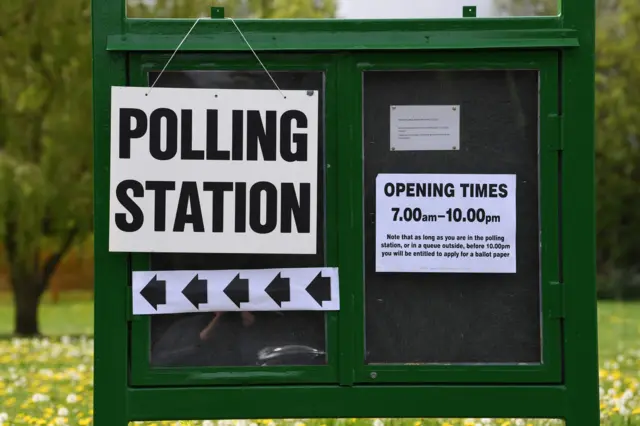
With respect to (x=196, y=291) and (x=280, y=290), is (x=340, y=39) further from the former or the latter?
(x=196, y=291)

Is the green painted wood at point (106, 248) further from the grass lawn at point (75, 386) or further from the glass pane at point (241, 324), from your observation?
the grass lawn at point (75, 386)

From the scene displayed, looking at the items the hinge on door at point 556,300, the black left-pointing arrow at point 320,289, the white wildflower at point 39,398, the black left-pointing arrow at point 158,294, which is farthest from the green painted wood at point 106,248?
the white wildflower at point 39,398

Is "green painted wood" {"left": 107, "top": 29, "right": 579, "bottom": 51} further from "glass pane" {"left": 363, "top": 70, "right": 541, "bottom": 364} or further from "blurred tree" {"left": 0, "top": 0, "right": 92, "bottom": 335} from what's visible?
"blurred tree" {"left": 0, "top": 0, "right": 92, "bottom": 335}

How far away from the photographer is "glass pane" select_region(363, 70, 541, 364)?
4379 mm

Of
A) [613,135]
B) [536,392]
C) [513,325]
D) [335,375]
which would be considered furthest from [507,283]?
[613,135]

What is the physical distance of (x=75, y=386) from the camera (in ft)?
27.1

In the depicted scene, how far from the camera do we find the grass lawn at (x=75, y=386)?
6418 mm

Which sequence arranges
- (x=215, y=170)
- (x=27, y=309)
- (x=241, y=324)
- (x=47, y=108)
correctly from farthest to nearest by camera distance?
(x=27, y=309) < (x=47, y=108) < (x=241, y=324) < (x=215, y=170)

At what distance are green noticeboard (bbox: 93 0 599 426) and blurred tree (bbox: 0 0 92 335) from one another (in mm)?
9316

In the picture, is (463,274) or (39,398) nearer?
(463,274)

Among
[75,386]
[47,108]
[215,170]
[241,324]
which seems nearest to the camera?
[215,170]

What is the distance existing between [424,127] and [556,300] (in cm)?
96

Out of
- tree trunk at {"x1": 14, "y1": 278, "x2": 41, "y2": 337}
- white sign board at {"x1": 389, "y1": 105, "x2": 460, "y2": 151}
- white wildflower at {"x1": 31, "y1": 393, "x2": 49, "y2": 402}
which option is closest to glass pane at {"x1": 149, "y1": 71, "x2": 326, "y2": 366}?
white sign board at {"x1": 389, "y1": 105, "x2": 460, "y2": 151}

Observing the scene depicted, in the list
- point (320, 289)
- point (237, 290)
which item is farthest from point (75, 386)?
point (320, 289)
